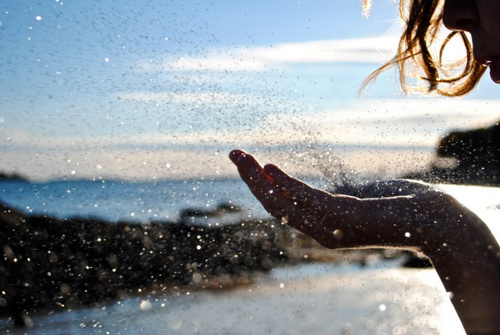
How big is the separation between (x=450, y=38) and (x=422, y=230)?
41.5 inches

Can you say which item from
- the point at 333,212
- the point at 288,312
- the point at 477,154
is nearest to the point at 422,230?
the point at 333,212

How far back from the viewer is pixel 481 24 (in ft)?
4.18

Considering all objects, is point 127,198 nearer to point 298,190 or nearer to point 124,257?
point 124,257

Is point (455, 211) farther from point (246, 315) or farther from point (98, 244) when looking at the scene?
point (98, 244)

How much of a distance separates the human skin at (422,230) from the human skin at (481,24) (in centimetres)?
34

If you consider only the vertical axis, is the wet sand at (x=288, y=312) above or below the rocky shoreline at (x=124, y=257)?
above

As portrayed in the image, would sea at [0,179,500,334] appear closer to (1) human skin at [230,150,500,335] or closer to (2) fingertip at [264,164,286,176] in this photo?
(1) human skin at [230,150,500,335]

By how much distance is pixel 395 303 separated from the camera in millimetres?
2859

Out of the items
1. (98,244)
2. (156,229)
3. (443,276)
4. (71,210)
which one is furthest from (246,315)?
(71,210)

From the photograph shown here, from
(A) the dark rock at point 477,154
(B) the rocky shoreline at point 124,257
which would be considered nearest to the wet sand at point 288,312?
(B) the rocky shoreline at point 124,257

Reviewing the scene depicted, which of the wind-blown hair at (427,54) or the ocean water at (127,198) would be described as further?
the ocean water at (127,198)

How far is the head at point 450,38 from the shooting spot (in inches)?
49.9

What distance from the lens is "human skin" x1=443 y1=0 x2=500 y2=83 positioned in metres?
1.22

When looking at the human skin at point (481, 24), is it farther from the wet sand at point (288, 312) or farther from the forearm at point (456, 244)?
the wet sand at point (288, 312)
